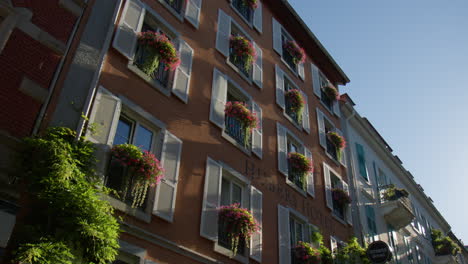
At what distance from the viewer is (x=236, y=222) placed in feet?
33.3

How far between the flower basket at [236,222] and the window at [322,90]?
9571 millimetres

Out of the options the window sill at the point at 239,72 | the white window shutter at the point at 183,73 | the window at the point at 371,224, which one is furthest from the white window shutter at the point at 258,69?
the window at the point at 371,224

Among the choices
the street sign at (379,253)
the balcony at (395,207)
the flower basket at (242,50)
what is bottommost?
the street sign at (379,253)

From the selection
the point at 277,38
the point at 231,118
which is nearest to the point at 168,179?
the point at 231,118

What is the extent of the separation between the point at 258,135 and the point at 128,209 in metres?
5.67

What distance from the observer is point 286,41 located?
59.4 feet

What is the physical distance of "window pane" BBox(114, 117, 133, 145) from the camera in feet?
29.3

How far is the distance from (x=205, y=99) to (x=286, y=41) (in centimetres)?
761

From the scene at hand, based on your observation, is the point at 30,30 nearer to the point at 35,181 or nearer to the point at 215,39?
the point at 35,181

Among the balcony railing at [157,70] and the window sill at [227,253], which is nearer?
the window sill at [227,253]

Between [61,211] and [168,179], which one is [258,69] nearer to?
[168,179]

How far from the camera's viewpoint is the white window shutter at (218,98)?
453 inches

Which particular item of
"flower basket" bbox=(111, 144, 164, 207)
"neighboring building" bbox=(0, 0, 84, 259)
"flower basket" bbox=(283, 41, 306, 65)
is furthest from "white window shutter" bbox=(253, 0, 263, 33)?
"flower basket" bbox=(111, 144, 164, 207)

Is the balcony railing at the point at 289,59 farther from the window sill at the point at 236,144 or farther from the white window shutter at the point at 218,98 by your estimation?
the window sill at the point at 236,144
